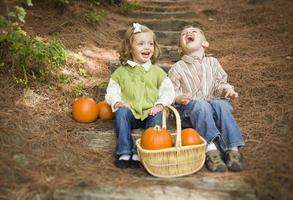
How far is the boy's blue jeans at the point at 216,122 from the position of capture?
3547 millimetres

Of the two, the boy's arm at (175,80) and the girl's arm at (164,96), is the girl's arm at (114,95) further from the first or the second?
the boy's arm at (175,80)

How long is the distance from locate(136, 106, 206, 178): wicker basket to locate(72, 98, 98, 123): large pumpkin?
40.9 inches

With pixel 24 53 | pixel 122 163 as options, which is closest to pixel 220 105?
pixel 122 163

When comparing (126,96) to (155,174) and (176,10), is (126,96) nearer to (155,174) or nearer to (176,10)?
(155,174)

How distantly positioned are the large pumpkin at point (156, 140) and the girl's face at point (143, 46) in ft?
3.28

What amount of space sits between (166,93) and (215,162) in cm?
90

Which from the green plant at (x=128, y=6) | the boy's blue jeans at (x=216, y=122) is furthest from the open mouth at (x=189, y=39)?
the green plant at (x=128, y=6)

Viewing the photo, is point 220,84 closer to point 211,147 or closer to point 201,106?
point 201,106

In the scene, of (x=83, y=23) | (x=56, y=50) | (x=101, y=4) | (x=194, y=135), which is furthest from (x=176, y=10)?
(x=194, y=135)

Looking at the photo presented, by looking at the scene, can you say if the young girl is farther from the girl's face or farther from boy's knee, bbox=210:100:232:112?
boy's knee, bbox=210:100:232:112

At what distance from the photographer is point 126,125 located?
363cm

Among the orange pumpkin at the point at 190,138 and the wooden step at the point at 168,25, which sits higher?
the wooden step at the point at 168,25

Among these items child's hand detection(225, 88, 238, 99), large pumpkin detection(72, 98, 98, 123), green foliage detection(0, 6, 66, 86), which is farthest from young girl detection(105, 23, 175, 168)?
green foliage detection(0, 6, 66, 86)

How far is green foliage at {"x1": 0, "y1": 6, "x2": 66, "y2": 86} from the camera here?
432 cm
